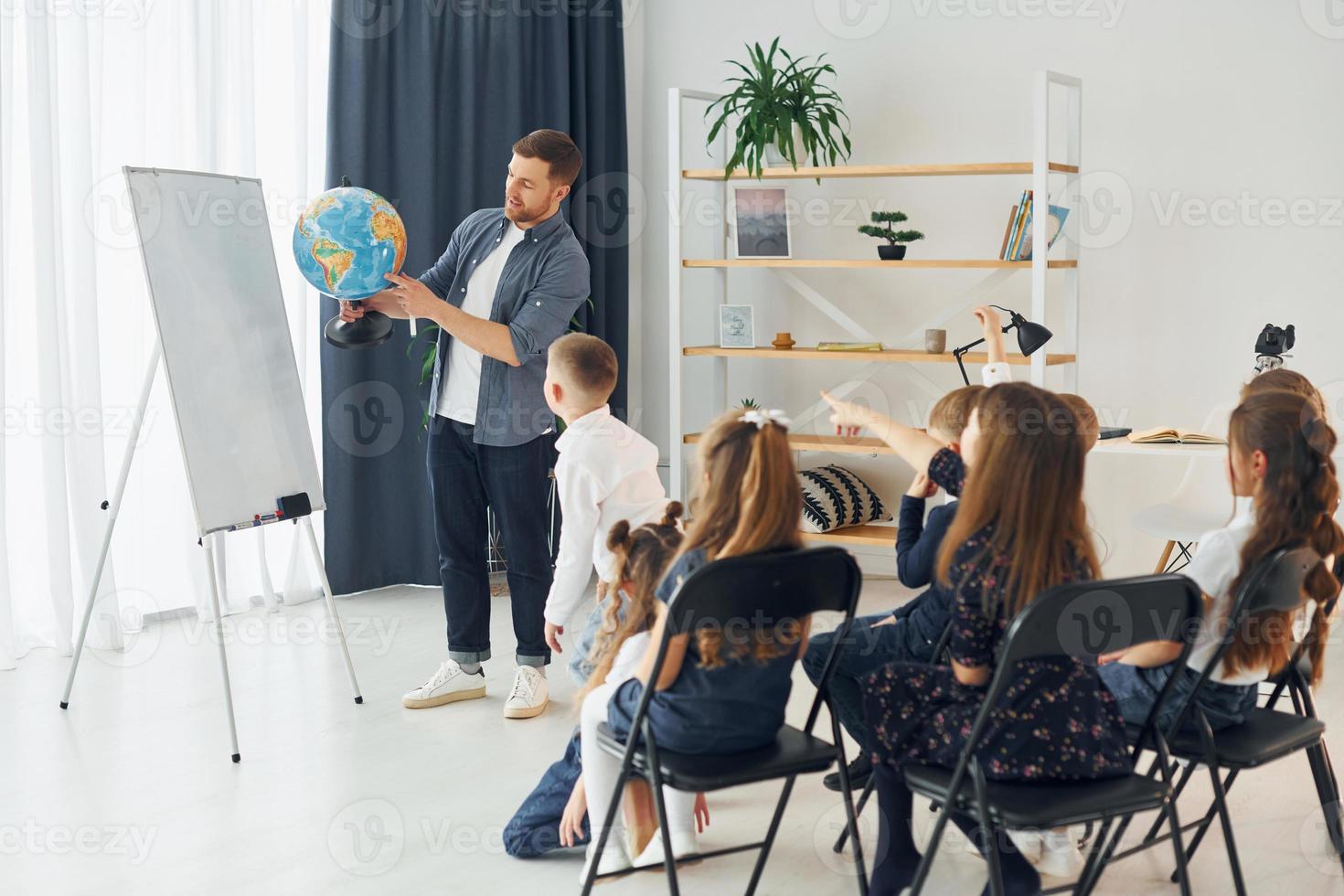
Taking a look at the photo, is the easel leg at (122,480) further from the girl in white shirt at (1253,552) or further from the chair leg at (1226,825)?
the chair leg at (1226,825)

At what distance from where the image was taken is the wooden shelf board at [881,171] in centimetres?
429

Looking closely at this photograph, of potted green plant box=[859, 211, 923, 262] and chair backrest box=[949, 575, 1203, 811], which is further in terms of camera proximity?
potted green plant box=[859, 211, 923, 262]

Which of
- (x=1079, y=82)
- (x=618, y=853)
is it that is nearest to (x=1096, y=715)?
(x=618, y=853)

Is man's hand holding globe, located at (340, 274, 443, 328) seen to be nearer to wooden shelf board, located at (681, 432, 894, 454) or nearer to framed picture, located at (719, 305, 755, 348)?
wooden shelf board, located at (681, 432, 894, 454)

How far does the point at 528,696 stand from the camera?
10.9 ft

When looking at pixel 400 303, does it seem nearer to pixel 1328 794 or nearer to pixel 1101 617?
pixel 1101 617

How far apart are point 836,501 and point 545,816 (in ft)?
8.14

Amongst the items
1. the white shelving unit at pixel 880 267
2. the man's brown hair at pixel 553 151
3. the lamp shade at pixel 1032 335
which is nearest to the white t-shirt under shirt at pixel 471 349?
the man's brown hair at pixel 553 151

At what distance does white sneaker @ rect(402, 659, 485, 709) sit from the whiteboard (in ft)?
1.83

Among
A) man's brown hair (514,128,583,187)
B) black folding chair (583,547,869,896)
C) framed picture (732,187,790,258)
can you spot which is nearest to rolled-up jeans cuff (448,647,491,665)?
man's brown hair (514,128,583,187)

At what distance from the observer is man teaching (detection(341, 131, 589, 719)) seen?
325 cm

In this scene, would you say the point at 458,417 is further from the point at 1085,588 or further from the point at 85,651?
the point at 1085,588

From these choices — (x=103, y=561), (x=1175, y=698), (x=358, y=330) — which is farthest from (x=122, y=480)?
(x=1175, y=698)

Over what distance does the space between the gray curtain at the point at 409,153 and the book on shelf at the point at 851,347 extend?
3.06 ft
